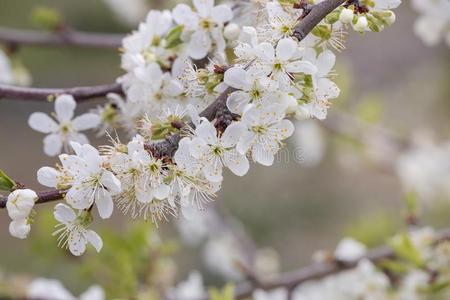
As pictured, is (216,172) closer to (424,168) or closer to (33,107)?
(424,168)

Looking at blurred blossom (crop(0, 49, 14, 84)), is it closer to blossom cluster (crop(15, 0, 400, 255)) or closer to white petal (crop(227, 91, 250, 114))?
blossom cluster (crop(15, 0, 400, 255))

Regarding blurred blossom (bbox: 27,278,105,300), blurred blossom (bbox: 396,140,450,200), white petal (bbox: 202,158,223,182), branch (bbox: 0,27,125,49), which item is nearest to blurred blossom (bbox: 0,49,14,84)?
branch (bbox: 0,27,125,49)

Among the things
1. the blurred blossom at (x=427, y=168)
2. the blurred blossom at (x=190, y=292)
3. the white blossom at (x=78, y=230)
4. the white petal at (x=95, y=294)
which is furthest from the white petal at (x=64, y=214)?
the blurred blossom at (x=427, y=168)

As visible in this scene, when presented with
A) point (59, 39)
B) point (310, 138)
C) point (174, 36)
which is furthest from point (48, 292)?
point (310, 138)

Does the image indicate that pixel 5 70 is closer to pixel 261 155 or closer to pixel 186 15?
pixel 186 15

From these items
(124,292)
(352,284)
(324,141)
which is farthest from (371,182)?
(124,292)
